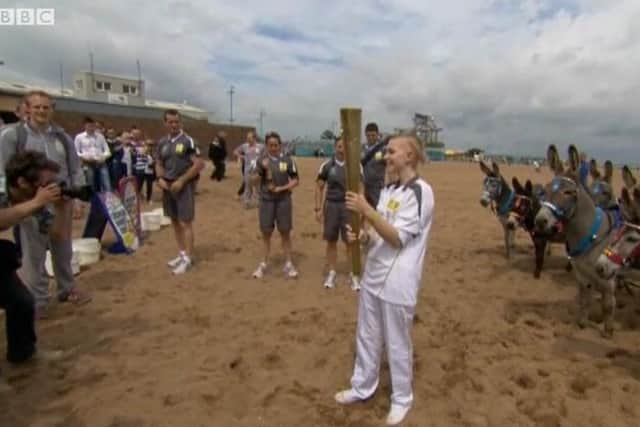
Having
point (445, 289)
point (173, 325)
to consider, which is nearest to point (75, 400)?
point (173, 325)

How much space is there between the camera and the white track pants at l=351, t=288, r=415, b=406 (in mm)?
2953

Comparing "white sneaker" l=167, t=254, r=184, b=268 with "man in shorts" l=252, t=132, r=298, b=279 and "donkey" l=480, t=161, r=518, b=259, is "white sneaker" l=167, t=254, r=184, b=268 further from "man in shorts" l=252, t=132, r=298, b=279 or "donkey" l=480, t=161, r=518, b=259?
"donkey" l=480, t=161, r=518, b=259

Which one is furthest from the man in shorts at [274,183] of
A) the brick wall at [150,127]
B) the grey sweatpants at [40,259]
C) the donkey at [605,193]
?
the brick wall at [150,127]

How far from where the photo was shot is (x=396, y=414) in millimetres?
3129

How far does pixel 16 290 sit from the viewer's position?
143 inches

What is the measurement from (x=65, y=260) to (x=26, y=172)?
1794 millimetres

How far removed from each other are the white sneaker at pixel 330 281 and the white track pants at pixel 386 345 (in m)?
2.85

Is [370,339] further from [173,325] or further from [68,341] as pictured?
[68,341]

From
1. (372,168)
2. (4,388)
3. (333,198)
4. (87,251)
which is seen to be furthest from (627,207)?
(87,251)

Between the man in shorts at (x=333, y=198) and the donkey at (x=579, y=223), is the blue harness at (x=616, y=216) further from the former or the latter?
the man in shorts at (x=333, y=198)

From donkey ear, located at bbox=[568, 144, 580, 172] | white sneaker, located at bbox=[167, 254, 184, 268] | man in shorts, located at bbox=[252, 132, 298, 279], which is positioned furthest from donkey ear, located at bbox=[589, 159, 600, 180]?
white sneaker, located at bbox=[167, 254, 184, 268]

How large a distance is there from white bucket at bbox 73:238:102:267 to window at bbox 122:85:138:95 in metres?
64.9

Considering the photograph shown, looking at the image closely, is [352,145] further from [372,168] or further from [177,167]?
[177,167]

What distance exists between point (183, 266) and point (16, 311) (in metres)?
3.21
